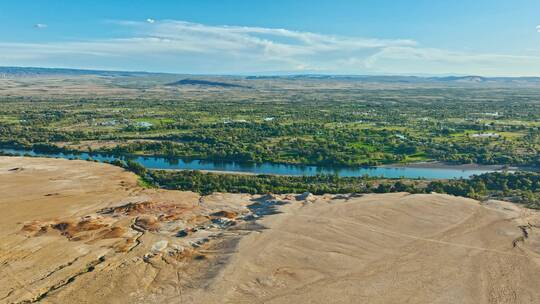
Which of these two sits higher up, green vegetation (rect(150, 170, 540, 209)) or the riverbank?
green vegetation (rect(150, 170, 540, 209))

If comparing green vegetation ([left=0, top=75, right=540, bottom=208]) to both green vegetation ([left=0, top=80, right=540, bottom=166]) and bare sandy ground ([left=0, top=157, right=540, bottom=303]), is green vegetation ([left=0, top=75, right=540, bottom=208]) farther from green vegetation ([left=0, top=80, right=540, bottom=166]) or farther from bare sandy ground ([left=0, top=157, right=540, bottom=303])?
bare sandy ground ([left=0, top=157, right=540, bottom=303])

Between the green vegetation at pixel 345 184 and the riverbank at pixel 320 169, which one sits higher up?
the green vegetation at pixel 345 184

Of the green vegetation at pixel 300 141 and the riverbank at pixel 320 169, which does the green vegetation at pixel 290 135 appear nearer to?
the green vegetation at pixel 300 141

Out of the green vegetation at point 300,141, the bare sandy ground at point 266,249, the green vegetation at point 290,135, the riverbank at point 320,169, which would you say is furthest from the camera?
the green vegetation at point 290,135

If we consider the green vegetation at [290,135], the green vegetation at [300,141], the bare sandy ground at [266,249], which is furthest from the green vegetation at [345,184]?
the green vegetation at [290,135]

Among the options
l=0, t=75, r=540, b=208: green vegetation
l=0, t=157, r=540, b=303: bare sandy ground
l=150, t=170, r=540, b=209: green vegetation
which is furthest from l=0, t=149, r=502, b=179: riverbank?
l=0, t=157, r=540, b=303: bare sandy ground

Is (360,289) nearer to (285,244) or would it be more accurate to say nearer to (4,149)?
(285,244)

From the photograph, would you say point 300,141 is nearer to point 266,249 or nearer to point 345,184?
point 345,184

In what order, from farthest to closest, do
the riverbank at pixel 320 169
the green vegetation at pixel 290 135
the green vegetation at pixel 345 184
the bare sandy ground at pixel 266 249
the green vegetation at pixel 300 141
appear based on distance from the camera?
the green vegetation at pixel 290 135 < the riverbank at pixel 320 169 < the green vegetation at pixel 300 141 < the green vegetation at pixel 345 184 < the bare sandy ground at pixel 266 249

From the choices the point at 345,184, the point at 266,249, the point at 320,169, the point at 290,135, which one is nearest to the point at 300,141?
the point at 290,135

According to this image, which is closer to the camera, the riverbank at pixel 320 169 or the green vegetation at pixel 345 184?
the green vegetation at pixel 345 184
